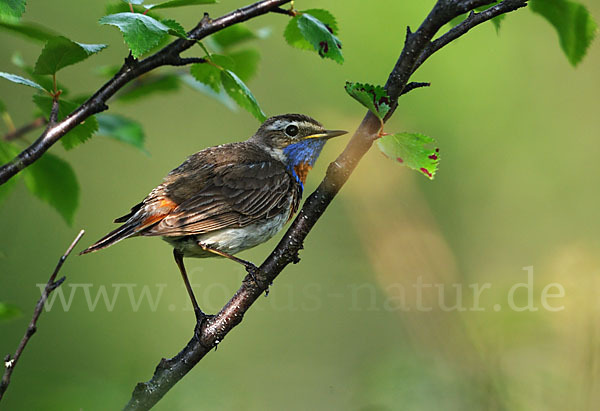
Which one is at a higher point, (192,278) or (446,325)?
(192,278)

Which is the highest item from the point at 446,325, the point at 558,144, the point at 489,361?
the point at 558,144

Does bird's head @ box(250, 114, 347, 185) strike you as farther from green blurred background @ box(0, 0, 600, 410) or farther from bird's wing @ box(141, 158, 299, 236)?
green blurred background @ box(0, 0, 600, 410)

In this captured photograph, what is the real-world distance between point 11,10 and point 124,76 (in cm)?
48

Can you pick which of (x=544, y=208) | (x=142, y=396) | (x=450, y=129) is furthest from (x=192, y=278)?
(x=142, y=396)

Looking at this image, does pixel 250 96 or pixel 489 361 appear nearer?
pixel 489 361

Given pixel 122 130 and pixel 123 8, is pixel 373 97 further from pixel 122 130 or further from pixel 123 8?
pixel 122 130

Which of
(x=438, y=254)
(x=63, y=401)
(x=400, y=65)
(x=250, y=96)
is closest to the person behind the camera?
(x=63, y=401)

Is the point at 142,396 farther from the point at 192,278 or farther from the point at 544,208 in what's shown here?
the point at 544,208

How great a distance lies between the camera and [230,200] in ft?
12.7

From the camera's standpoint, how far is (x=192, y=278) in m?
7.29

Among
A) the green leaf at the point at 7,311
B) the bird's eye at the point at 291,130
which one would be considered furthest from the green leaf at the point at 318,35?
the bird's eye at the point at 291,130

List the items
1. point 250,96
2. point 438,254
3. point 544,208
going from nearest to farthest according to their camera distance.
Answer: point 250,96
point 438,254
point 544,208

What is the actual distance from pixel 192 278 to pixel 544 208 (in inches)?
157

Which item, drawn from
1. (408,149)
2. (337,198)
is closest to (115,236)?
(408,149)
